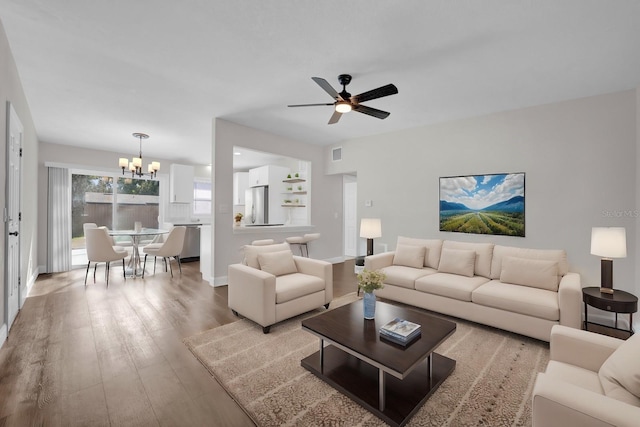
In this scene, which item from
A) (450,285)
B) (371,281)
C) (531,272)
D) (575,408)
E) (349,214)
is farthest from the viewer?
(349,214)

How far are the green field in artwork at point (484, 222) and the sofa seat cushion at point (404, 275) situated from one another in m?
0.97

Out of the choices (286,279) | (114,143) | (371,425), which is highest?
(114,143)

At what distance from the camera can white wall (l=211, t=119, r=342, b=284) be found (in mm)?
4602

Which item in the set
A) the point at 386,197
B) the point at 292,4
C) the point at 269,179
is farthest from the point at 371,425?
the point at 269,179

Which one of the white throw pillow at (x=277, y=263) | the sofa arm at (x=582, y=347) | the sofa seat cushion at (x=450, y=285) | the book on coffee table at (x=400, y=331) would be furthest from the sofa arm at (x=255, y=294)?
the sofa arm at (x=582, y=347)

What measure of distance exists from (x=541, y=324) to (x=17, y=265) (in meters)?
5.60

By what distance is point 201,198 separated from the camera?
→ 8.31 meters

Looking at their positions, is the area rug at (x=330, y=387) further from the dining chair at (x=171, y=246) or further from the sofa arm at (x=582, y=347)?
the dining chair at (x=171, y=246)

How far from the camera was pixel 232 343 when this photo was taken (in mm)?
2670

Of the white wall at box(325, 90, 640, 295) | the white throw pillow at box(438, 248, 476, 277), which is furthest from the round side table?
the white throw pillow at box(438, 248, 476, 277)

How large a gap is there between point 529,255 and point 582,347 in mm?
1966

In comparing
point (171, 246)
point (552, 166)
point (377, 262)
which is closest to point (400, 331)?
point (377, 262)

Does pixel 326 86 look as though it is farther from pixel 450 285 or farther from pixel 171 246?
pixel 171 246

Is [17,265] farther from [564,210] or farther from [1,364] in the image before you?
[564,210]
